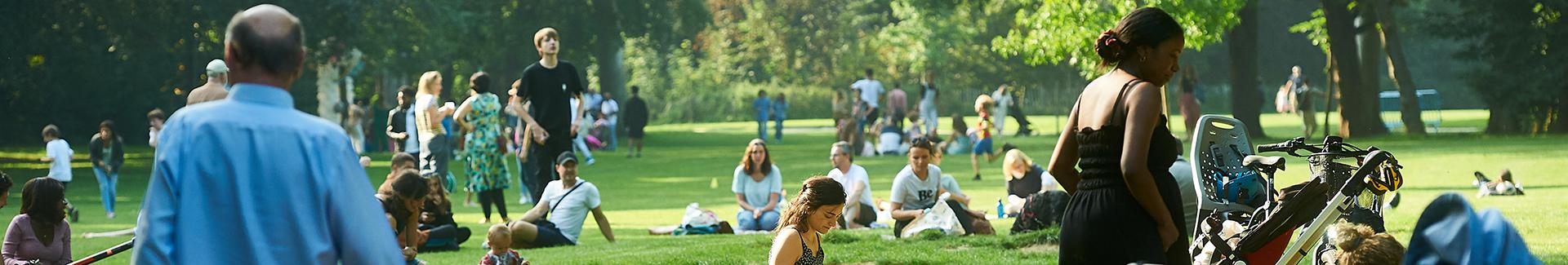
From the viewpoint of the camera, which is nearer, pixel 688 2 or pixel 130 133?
pixel 130 133

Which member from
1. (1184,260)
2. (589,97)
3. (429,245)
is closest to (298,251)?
(1184,260)

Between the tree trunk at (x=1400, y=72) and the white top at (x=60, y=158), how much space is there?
22.6m

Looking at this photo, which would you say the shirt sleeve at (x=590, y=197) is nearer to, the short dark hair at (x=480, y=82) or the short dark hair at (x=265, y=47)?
the short dark hair at (x=480, y=82)

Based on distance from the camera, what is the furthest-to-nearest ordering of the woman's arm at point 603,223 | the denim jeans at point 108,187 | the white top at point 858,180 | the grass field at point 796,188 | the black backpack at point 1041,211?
the denim jeans at point 108,187 → the white top at point 858,180 → the woman's arm at point 603,223 → the black backpack at point 1041,211 → the grass field at point 796,188

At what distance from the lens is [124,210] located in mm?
20297

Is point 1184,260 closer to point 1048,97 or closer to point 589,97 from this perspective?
point 589,97

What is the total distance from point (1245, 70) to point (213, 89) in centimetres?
2941

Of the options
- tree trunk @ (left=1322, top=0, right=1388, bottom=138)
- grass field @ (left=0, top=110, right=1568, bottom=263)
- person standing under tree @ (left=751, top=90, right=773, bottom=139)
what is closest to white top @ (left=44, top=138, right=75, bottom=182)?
grass field @ (left=0, top=110, right=1568, bottom=263)

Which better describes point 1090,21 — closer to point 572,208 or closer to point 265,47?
point 572,208

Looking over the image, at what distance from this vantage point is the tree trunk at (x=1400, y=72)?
116 ft

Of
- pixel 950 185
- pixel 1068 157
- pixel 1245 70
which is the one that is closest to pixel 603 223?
pixel 950 185

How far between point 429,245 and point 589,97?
1088 inches

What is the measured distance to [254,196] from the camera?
4.18m

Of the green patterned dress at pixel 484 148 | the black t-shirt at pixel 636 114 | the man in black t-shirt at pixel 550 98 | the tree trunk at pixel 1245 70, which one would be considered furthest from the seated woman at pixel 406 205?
the tree trunk at pixel 1245 70
